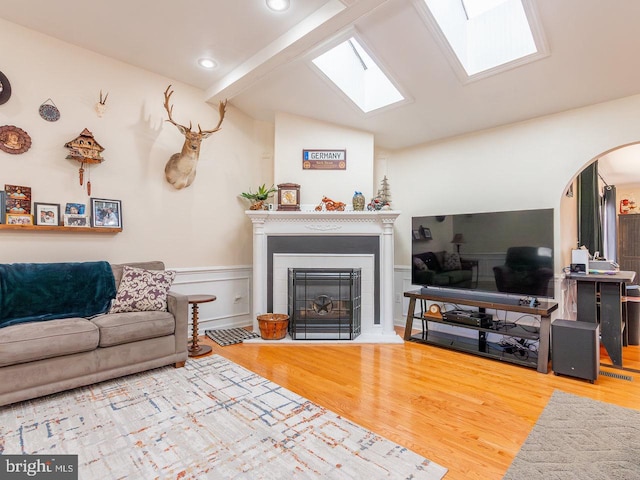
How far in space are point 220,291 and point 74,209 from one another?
5.99 ft

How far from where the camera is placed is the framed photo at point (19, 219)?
9.15ft

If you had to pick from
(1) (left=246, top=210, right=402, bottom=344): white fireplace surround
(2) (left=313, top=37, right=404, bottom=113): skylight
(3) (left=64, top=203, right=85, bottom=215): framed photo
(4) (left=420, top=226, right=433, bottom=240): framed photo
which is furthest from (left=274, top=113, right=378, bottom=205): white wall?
(3) (left=64, top=203, right=85, bottom=215): framed photo

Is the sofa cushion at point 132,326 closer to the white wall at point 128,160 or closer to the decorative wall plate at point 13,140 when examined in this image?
the white wall at point 128,160

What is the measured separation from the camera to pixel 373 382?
8.93ft

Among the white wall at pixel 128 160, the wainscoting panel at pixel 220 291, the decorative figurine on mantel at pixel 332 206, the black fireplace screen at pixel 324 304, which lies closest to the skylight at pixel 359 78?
the decorative figurine on mantel at pixel 332 206

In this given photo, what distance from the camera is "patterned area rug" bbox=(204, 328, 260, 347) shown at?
376 cm

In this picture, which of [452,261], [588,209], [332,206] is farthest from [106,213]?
[588,209]

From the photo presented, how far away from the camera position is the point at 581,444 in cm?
190

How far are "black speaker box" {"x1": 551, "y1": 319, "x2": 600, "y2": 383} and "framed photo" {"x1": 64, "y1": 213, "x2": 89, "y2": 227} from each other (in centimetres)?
442

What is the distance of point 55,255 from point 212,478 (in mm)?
2630

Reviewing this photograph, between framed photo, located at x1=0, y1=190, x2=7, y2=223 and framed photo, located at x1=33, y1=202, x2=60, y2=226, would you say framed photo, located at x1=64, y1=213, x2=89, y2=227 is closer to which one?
framed photo, located at x1=33, y1=202, x2=60, y2=226

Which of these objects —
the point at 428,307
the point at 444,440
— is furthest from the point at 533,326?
the point at 444,440

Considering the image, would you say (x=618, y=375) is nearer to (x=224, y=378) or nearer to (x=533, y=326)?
(x=533, y=326)

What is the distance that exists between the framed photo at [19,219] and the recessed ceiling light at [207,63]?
7.15 ft
